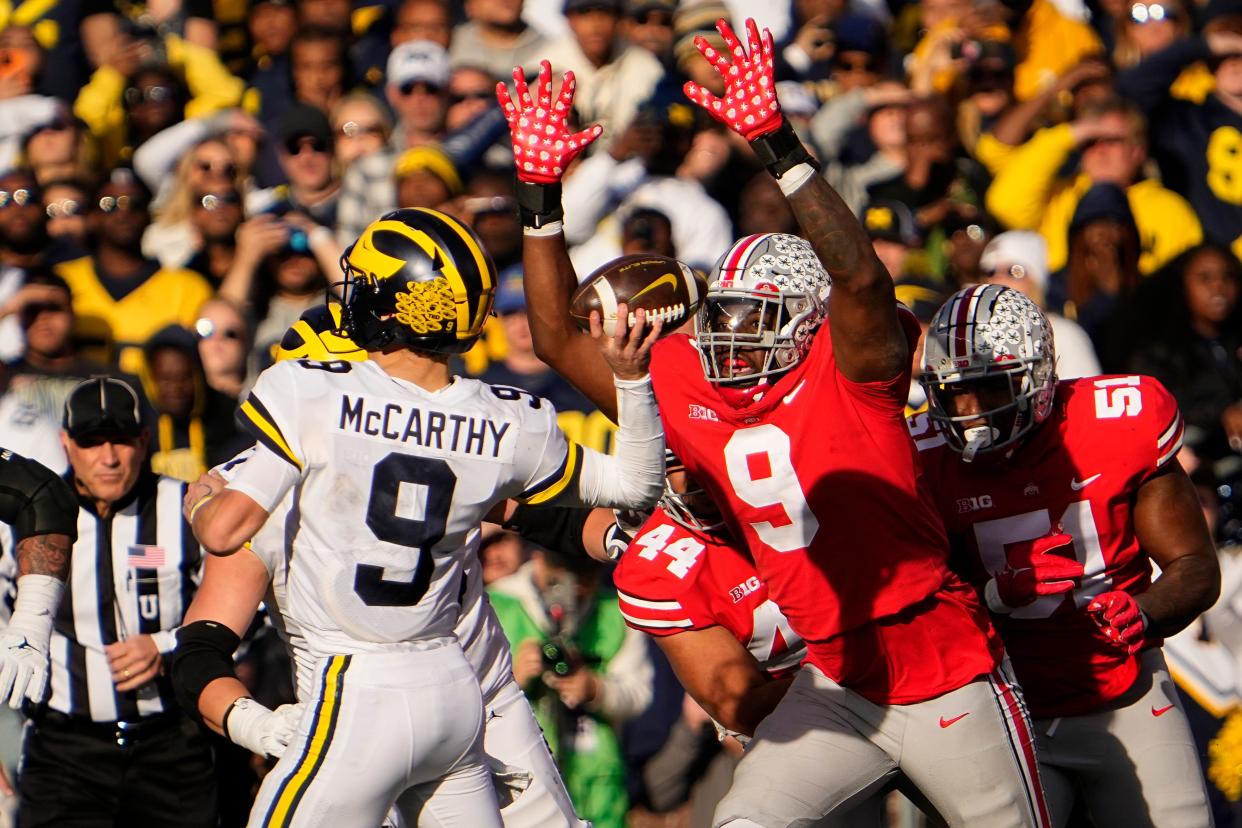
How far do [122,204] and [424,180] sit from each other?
4.57 feet

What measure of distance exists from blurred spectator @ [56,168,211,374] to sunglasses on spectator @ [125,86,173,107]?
1034 mm

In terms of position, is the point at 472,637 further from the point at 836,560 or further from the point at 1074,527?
the point at 1074,527

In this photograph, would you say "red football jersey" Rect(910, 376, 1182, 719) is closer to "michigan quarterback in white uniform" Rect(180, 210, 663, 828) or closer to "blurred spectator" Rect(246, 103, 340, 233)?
"michigan quarterback in white uniform" Rect(180, 210, 663, 828)

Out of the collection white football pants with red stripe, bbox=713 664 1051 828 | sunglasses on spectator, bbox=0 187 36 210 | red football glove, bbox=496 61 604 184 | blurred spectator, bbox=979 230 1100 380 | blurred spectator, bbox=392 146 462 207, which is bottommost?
sunglasses on spectator, bbox=0 187 36 210

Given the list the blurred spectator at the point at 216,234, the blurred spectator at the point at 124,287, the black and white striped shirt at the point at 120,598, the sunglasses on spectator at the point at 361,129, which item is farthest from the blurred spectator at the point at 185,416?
the sunglasses on spectator at the point at 361,129

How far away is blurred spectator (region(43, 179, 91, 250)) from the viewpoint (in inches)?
365

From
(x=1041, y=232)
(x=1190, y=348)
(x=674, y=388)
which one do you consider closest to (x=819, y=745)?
(x=674, y=388)

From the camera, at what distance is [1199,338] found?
817 centimetres

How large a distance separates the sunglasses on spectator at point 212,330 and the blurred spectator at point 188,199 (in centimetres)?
79

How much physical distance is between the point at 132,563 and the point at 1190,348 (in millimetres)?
4309

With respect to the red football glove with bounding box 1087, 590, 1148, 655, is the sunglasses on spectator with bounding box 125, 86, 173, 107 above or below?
below

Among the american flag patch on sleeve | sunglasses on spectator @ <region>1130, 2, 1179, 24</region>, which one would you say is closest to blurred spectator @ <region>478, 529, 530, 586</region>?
the american flag patch on sleeve

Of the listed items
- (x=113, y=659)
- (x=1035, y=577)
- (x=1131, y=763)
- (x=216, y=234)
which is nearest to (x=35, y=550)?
(x=113, y=659)

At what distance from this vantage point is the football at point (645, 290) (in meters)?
4.73
